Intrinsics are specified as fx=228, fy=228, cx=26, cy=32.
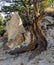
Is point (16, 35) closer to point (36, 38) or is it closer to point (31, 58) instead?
point (36, 38)

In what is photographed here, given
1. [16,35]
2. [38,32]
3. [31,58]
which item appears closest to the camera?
[31,58]

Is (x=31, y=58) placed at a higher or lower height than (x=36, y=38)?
lower

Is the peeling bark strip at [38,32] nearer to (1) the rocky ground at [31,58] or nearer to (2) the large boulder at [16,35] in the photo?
(1) the rocky ground at [31,58]

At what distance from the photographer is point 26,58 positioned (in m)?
7.07

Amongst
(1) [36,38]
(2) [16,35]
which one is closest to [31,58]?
(1) [36,38]

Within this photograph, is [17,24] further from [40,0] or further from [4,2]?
[4,2]

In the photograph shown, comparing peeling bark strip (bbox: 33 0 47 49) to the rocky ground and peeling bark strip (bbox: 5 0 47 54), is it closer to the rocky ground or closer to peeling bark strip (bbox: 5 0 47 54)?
peeling bark strip (bbox: 5 0 47 54)

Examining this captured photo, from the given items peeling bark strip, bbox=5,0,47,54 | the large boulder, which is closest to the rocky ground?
peeling bark strip, bbox=5,0,47,54

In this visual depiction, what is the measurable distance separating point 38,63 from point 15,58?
987 mm

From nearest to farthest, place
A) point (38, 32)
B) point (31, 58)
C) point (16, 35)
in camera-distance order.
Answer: point (31, 58) → point (38, 32) → point (16, 35)

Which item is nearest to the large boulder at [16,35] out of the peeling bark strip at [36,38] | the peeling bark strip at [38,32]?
the peeling bark strip at [36,38]

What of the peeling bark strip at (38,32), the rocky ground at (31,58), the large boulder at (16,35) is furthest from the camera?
the large boulder at (16,35)

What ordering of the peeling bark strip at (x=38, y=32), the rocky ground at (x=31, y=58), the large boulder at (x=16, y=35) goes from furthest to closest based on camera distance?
the large boulder at (x=16, y=35)
the peeling bark strip at (x=38, y=32)
the rocky ground at (x=31, y=58)

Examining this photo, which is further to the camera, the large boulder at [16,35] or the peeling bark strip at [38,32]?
the large boulder at [16,35]
